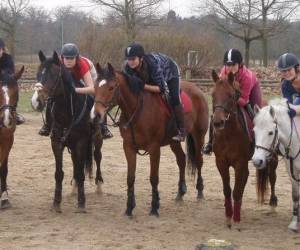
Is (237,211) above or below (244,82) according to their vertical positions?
below

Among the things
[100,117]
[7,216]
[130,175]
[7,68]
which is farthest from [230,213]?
[7,68]

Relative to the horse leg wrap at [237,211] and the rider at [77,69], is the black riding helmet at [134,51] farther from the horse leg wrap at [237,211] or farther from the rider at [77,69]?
the horse leg wrap at [237,211]

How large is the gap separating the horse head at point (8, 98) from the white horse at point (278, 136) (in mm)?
2874

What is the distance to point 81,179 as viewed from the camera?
687cm

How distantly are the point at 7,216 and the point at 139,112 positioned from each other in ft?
7.22

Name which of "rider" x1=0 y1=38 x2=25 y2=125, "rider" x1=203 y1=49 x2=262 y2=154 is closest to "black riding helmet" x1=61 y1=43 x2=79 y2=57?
"rider" x1=0 y1=38 x2=25 y2=125

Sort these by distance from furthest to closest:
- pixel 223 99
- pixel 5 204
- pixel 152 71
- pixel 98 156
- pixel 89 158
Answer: pixel 98 156, pixel 89 158, pixel 5 204, pixel 152 71, pixel 223 99

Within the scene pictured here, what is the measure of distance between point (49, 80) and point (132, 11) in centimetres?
2280

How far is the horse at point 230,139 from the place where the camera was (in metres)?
5.54

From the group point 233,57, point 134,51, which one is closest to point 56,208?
point 134,51

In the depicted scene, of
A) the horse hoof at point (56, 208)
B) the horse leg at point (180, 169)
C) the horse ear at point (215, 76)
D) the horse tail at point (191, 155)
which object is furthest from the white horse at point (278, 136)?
the horse hoof at point (56, 208)

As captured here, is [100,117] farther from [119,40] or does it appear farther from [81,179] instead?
[119,40]

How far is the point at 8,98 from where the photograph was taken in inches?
241

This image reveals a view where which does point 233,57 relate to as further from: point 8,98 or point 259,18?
point 259,18
